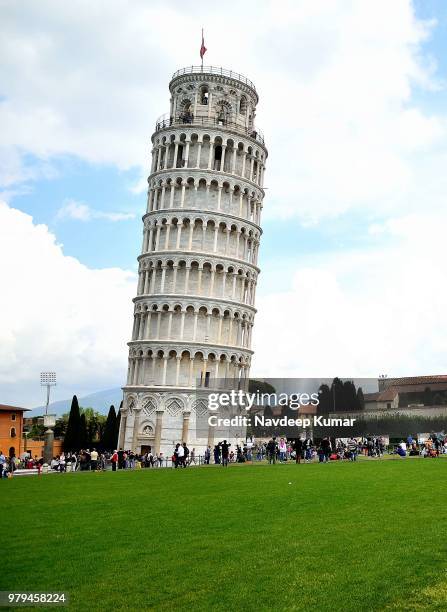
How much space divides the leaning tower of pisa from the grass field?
169ft

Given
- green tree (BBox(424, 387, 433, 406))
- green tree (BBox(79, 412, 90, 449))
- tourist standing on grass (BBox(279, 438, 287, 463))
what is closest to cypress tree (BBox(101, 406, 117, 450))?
green tree (BBox(79, 412, 90, 449))

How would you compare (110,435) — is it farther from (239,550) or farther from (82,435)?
(239,550)

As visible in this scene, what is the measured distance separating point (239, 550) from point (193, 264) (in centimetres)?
6434

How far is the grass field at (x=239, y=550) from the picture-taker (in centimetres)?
1060

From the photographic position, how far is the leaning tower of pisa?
246 feet

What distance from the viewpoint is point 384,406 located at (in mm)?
63625

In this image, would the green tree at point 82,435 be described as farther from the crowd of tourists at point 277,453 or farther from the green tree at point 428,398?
the green tree at point 428,398

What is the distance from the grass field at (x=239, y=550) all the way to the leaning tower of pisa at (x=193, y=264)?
5148 cm

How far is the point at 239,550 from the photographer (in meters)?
13.6

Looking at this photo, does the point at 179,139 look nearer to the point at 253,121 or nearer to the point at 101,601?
the point at 253,121

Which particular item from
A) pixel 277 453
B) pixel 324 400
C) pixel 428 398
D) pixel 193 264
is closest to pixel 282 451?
pixel 277 453

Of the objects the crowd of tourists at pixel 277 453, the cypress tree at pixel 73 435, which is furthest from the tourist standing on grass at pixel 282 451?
the cypress tree at pixel 73 435

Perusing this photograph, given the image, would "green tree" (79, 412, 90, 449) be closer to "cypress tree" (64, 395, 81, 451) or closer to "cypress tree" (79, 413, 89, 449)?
"cypress tree" (79, 413, 89, 449)

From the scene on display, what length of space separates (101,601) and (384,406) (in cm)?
5585
